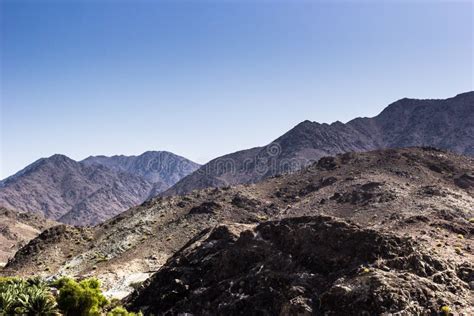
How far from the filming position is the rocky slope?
5197 inches

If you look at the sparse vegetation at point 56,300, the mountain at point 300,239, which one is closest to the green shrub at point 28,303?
the sparse vegetation at point 56,300

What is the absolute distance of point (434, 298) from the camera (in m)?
28.9

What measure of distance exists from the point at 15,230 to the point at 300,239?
15032 cm

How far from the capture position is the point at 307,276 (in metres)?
34.0

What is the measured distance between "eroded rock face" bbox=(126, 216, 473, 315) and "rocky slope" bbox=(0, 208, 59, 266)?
3715 inches

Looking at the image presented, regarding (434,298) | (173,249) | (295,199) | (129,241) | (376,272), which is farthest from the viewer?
(295,199)

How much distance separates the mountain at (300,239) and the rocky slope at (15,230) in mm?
56489

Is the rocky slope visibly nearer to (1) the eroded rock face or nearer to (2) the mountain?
(2) the mountain

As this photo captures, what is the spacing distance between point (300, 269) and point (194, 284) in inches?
430

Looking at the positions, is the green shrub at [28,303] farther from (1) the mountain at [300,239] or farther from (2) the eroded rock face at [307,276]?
(1) the mountain at [300,239]

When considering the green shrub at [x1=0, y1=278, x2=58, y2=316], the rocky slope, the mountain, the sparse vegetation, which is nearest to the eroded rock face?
the mountain

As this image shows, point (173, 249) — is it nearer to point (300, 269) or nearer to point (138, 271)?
point (138, 271)

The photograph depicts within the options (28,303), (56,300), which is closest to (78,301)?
(56,300)

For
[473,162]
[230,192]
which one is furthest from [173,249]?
[473,162]
